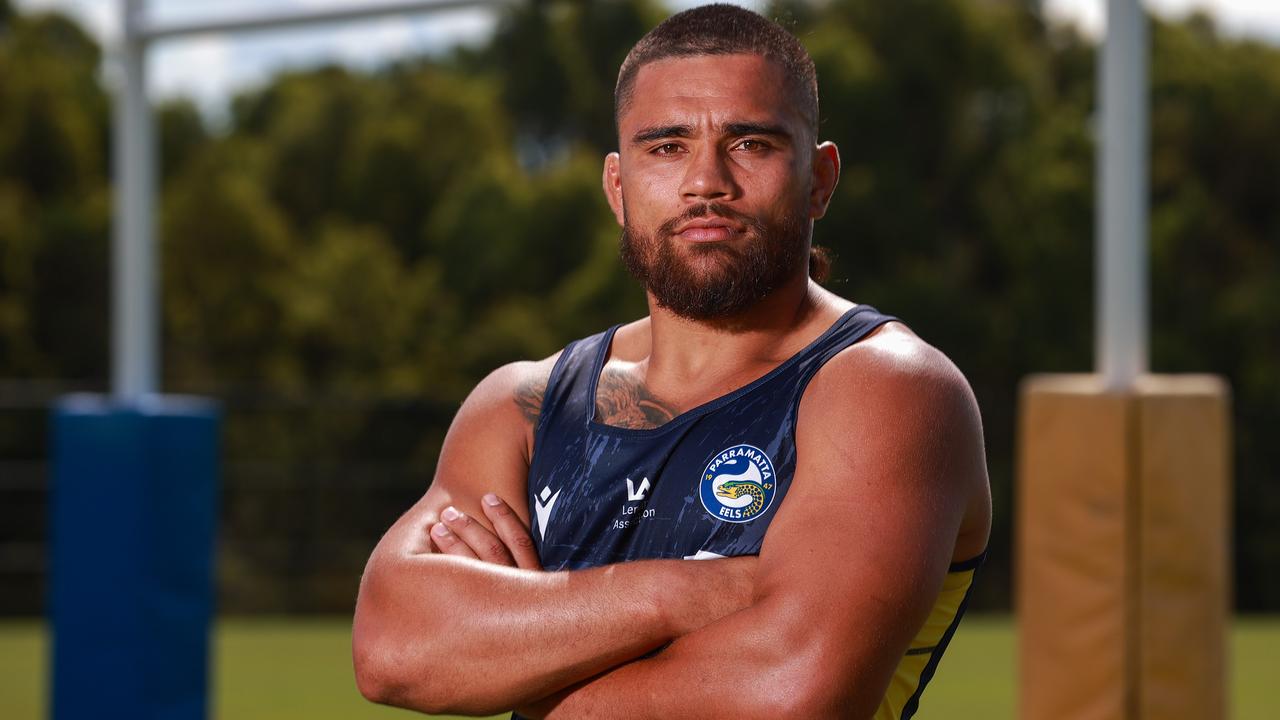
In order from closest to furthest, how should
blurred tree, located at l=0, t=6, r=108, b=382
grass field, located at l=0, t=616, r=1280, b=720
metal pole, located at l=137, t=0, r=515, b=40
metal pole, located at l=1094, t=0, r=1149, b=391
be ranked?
metal pole, located at l=1094, t=0, r=1149, b=391
metal pole, located at l=137, t=0, r=515, b=40
grass field, located at l=0, t=616, r=1280, b=720
blurred tree, located at l=0, t=6, r=108, b=382

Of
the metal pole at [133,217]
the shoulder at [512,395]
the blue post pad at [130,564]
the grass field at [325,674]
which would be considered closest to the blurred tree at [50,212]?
the grass field at [325,674]

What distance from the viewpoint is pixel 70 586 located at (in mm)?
4461

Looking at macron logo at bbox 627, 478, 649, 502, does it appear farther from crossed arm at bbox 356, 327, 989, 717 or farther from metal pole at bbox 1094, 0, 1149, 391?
metal pole at bbox 1094, 0, 1149, 391

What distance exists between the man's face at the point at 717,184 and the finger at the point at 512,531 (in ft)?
0.99

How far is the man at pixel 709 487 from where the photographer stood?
1.53 metres

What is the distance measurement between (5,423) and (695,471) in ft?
43.2

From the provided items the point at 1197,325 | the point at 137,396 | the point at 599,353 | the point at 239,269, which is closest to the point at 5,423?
the point at 239,269

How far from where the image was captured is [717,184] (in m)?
1.63

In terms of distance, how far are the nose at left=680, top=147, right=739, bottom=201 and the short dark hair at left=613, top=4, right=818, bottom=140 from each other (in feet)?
0.40

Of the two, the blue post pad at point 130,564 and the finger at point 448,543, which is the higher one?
the finger at point 448,543

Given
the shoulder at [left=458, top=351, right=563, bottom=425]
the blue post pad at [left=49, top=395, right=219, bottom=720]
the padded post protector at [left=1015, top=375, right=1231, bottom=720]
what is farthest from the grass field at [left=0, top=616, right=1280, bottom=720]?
the shoulder at [left=458, top=351, right=563, bottom=425]

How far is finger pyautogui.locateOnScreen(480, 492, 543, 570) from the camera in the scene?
1736 mm

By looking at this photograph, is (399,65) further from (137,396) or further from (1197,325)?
(137,396)

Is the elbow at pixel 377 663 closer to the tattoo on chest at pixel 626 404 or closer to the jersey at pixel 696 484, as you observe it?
the jersey at pixel 696 484
